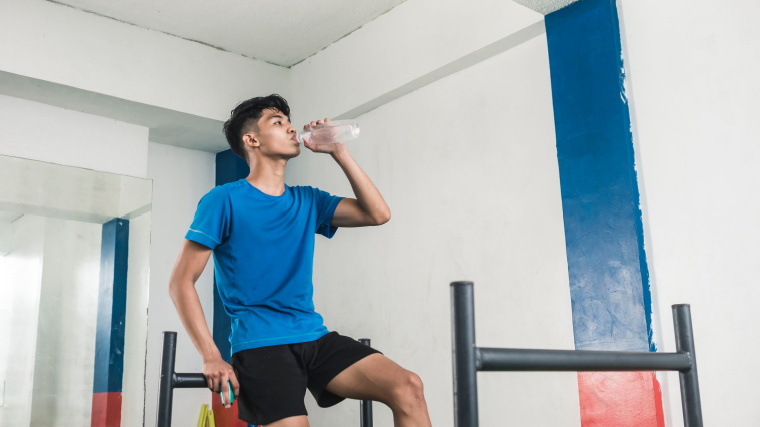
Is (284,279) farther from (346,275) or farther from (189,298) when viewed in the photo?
(346,275)

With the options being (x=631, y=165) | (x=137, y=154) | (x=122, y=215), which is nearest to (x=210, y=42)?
(x=137, y=154)

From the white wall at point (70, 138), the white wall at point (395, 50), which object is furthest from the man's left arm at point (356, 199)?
the white wall at point (70, 138)

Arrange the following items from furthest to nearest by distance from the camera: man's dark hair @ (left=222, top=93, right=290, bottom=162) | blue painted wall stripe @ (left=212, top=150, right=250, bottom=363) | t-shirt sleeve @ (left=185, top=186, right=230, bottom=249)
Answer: blue painted wall stripe @ (left=212, top=150, right=250, bottom=363) → man's dark hair @ (left=222, top=93, right=290, bottom=162) → t-shirt sleeve @ (left=185, top=186, right=230, bottom=249)

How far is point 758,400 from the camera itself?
202 centimetres

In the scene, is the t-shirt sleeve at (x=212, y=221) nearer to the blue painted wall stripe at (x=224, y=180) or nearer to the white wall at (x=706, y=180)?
the white wall at (x=706, y=180)

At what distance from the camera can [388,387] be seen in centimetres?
148

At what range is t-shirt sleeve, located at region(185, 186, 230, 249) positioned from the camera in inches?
61.4

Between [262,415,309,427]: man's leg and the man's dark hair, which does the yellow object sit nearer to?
the man's dark hair

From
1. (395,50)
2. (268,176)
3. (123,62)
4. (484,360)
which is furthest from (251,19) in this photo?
(484,360)

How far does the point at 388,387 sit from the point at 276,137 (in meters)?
0.77

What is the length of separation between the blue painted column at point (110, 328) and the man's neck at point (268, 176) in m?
1.81

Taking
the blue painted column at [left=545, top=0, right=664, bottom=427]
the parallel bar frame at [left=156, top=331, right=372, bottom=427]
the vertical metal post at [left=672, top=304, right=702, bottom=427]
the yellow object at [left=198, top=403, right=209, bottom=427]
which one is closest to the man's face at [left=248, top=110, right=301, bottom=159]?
the parallel bar frame at [left=156, top=331, right=372, bottom=427]

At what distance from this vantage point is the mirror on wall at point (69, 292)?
2990mm

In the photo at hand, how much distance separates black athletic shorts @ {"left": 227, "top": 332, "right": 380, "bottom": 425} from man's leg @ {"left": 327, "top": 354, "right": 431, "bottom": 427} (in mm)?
22
